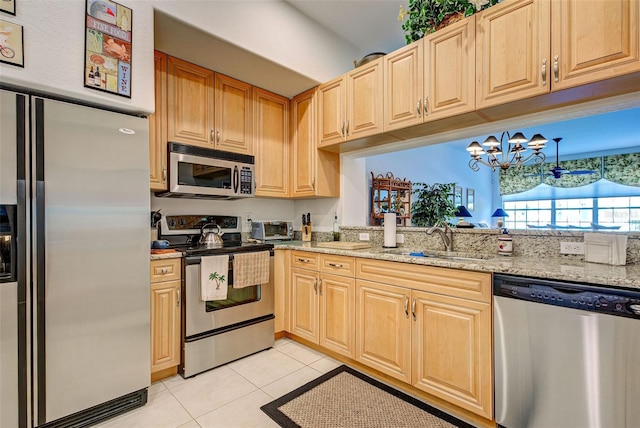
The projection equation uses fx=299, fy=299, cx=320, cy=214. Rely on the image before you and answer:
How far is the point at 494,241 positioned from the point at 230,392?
2085 mm

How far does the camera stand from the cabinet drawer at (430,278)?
161cm

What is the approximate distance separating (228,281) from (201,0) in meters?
2.06

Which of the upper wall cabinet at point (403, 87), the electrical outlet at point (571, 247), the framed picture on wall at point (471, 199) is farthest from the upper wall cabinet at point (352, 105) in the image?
the framed picture on wall at point (471, 199)

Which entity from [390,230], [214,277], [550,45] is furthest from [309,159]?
[550,45]

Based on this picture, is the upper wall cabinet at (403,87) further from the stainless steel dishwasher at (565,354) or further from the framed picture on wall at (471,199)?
the framed picture on wall at (471,199)

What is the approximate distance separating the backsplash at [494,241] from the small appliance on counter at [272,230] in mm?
930

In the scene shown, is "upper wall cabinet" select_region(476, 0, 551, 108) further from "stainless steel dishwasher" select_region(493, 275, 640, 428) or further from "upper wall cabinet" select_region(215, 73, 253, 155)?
"upper wall cabinet" select_region(215, 73, 253, 155)

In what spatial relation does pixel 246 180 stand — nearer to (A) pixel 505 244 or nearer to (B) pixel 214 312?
(B) pixel 214 312

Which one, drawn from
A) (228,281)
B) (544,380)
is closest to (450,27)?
(544,380)

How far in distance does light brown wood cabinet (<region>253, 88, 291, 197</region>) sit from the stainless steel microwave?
0.18 meters

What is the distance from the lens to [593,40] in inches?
60.4

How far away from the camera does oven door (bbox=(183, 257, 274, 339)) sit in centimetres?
215

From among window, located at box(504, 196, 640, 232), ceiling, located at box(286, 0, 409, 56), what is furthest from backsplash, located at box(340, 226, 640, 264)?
window, located at box(504, 196, 640, 232)

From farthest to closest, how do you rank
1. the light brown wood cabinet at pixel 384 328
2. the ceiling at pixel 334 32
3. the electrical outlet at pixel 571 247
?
the ceiling at pixel 334 32
the light brown wood cabinet at pixel 384 328
the electrical outlet at pixel 571 247
